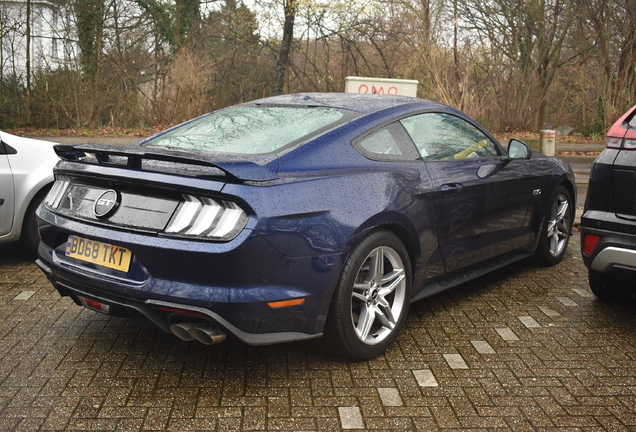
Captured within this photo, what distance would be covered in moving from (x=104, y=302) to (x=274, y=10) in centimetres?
2407

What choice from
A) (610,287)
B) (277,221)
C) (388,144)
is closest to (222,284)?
(277,221)

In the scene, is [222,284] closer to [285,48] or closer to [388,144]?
[388,144]

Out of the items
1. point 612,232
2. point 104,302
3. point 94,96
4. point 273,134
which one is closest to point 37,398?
point 104,302

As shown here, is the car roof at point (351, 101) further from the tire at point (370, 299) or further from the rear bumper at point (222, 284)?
the rear bumper at point (222, 284)

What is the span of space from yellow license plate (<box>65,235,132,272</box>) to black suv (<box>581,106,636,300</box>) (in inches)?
115

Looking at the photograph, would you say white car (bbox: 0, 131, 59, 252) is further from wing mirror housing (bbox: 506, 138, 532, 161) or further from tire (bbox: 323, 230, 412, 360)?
wing mirror housing (bbox: 506, 138, 532, 161)

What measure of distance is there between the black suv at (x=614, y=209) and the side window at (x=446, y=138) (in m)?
0.82

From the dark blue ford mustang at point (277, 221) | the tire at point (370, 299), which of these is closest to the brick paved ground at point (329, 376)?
the tire at point (370, 299)

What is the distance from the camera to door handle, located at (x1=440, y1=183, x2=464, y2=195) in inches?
159

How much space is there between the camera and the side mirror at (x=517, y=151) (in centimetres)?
479

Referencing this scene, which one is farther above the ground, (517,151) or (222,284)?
(517,151)

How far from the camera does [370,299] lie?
11.7ft

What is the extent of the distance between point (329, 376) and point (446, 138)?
1.90 m

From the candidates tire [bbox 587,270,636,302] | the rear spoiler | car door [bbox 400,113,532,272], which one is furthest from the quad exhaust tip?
tire [bbox 587,270,636,302]
